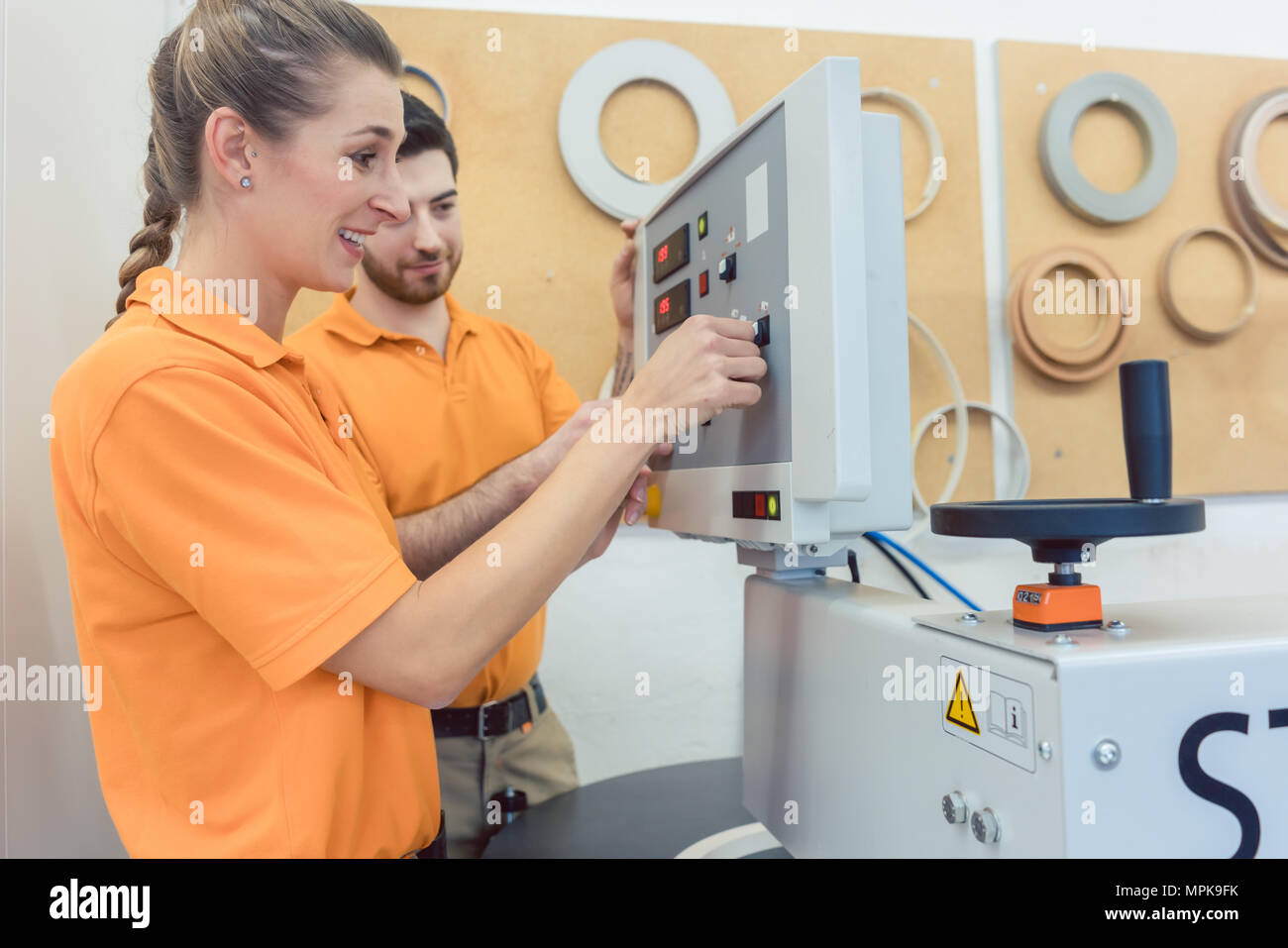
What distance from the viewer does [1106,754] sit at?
0.47 metres

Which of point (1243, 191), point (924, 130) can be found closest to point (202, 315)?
point (924, 130)

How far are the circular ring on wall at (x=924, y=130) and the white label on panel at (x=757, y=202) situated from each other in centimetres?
110

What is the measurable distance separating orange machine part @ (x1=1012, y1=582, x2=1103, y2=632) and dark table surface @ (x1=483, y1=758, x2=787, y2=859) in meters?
0.51

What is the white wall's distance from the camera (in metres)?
0.99

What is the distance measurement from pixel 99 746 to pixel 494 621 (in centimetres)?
36

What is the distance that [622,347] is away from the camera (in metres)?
1.28

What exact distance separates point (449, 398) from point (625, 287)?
1.38ft

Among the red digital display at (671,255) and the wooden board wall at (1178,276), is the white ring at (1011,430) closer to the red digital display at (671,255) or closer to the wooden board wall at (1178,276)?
the wooden board wall at (1178,276)

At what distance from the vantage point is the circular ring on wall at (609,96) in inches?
65.8

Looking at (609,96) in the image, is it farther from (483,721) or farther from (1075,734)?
(1075,734)
